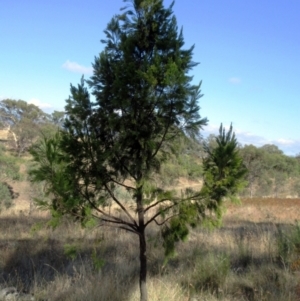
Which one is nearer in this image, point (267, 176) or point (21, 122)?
point (267, 176)

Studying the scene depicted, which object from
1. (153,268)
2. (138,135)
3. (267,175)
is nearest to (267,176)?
(267,175)

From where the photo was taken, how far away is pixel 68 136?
12.2 ft

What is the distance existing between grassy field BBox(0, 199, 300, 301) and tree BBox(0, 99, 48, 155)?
134ft

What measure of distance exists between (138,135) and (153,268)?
3.36m

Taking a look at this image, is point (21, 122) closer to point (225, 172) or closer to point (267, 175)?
point (267, 175)

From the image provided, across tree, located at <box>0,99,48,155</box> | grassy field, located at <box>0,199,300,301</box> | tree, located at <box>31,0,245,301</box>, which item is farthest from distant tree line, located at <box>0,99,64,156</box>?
tree, located at <box>31,0,245,301</box>

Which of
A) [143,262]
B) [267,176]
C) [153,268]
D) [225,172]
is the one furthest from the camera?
[267,176]

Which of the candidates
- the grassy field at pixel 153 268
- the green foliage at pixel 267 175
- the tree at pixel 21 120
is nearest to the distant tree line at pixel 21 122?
the tree at pixel 21 120

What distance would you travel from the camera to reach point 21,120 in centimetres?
5144

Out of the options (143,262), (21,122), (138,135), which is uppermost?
(21,122)

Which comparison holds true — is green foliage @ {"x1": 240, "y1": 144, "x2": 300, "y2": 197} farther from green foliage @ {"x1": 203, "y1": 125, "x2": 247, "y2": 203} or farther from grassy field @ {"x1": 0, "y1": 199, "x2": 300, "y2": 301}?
green foliage @ {"x1": 203, "y1": 125, "x2": 247, "y2": 203}

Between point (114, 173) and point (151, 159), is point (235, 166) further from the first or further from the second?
point (114, 173)

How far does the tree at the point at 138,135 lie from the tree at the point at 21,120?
148 feet

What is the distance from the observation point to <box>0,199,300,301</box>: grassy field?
15.4 ft
